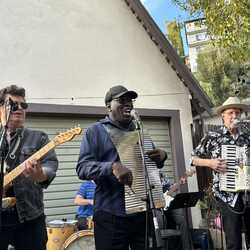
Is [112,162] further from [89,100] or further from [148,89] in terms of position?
[148,89]

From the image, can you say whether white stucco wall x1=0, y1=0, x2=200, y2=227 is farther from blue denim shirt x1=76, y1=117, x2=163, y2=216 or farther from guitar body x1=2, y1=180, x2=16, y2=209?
guitar body x1=2, y1=180, x2=16, y2=209

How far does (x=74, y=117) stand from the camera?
8.92 m

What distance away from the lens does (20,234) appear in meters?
3.94

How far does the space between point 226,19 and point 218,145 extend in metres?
3.46

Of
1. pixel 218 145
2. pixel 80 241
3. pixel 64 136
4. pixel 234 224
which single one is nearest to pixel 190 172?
pixel 80 241

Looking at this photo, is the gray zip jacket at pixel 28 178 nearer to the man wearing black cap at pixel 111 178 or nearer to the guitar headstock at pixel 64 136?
the guitar headstock at pixel 64 136

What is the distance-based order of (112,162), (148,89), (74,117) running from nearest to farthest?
(112,162)
(74,117)
(148,89)

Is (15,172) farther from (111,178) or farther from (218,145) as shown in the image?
(218,145)

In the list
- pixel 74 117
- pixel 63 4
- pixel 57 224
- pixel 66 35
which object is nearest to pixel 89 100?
pixel 74 117

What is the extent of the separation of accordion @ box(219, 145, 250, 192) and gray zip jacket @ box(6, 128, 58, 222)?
255 centimetres

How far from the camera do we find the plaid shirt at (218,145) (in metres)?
5.79

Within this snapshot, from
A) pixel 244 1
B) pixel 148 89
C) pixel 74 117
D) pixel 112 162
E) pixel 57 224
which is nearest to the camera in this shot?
pixel 112 162

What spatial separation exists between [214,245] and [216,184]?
10.1 ft

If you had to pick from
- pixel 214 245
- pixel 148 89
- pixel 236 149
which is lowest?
pixel 214 245
